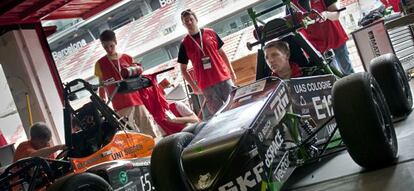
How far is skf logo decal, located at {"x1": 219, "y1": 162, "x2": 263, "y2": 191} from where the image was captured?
2.41 m

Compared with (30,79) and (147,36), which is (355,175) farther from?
(147,36)

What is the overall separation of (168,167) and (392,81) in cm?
189

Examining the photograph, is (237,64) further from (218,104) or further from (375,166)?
(375,166)

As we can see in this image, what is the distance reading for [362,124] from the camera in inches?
104

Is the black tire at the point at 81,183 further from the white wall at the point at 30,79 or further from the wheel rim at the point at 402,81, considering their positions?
the white wall at the point at 30,79

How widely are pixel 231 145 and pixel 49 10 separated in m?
6.35

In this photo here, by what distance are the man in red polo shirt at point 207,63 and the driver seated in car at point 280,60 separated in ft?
5.55

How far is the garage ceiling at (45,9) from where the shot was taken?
7.57 meters

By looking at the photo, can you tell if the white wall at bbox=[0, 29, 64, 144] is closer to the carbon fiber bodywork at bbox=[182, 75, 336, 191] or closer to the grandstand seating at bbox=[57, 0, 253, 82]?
the grandstand seating at bbox=[57, 0, 253, 82]

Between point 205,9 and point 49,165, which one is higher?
point 205,9

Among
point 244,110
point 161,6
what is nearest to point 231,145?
point 244,110

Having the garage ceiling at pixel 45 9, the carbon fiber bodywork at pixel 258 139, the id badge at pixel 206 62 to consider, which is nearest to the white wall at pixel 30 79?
the garage ceiling at pixel 45 9

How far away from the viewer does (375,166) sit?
2.76m

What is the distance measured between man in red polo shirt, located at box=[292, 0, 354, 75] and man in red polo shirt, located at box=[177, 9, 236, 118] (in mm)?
990
